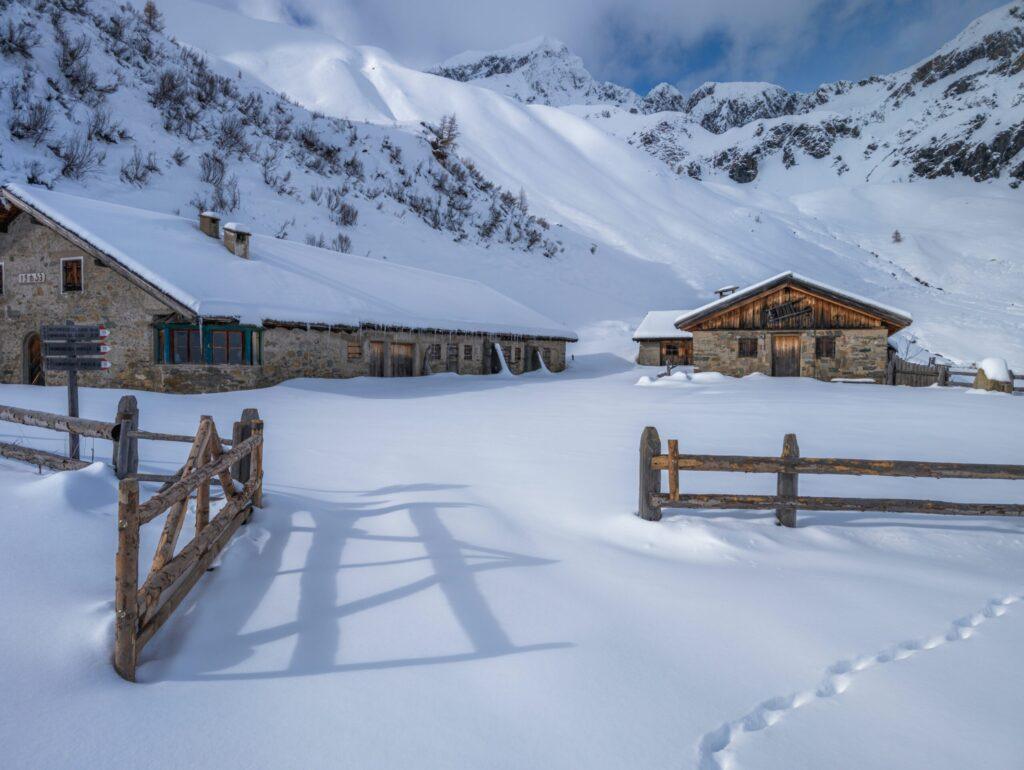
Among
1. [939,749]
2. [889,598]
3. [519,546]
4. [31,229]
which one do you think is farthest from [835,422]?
[31,229]

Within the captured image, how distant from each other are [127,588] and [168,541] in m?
0.79

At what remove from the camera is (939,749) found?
2855 mm

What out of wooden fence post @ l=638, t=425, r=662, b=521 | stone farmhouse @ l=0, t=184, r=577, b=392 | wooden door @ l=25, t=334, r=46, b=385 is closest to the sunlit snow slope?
stone farmhouse @ l=0, t=184, r=577, b=392

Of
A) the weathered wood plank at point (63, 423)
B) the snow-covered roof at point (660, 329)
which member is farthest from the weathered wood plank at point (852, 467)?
the snow-covered roof at point (660, 329)

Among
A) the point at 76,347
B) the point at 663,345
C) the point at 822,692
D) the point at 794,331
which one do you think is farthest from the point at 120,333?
the point at 663,345

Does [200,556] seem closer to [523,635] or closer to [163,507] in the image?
[163,507]

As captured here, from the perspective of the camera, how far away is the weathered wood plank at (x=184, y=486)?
131 inches

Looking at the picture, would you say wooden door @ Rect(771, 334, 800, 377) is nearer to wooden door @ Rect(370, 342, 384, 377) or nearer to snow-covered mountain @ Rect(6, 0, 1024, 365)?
snow-covered mountain @ Rect(6, 0, 1024, 365)

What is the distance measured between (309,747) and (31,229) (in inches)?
894

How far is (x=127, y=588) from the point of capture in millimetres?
3117

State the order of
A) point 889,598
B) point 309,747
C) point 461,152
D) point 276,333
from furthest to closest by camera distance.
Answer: point 461,152
point 276,333
point 889,598
point 309,747

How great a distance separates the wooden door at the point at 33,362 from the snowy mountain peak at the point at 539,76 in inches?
6970

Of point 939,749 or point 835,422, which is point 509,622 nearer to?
point 939,749

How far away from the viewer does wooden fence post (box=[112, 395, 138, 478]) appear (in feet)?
19.7
